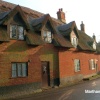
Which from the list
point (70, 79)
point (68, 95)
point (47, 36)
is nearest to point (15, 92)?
point (68, 95)

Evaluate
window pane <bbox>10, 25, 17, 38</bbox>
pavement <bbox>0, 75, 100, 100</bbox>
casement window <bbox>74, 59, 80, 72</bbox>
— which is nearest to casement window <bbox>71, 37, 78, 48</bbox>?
casement window <bbox>74, 59, 80, 72</bbox>

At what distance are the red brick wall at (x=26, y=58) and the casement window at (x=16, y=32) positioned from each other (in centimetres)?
50

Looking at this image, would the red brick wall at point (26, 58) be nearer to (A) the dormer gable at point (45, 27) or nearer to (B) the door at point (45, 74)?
(B) the door at point (45, 74)

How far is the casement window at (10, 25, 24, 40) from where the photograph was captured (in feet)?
54.5

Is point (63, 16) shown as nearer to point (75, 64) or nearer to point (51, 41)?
point (75, 64)

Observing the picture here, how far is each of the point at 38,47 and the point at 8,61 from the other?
12.5 ft

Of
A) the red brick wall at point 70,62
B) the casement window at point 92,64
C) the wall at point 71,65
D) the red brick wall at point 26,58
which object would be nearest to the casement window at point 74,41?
the wall at point 71,65

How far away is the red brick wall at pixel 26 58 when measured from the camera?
1545 centimetres

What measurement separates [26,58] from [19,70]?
131cm

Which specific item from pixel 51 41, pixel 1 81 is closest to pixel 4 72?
pixel 1 81

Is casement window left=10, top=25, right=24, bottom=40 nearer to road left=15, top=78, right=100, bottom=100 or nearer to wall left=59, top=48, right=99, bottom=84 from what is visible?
road left=15, top=78, right=100, bottom=100

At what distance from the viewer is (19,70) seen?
16.6 m

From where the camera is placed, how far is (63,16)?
1380 inches

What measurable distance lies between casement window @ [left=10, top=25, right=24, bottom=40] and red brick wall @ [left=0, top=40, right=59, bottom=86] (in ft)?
1.65
